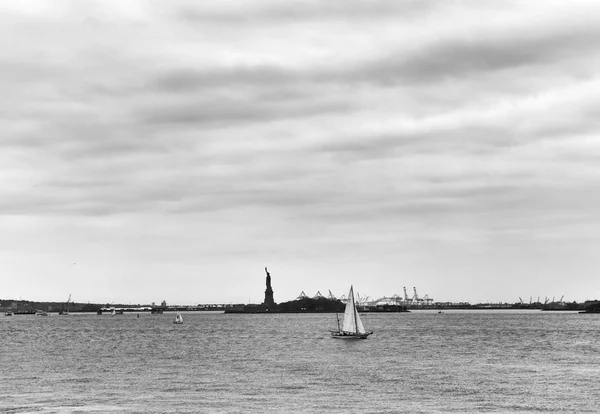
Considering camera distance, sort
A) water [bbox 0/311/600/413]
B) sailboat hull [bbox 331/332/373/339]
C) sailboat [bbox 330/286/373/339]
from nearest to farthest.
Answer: water [bbox 0/311/600/413] → sailboat hull [bbox 331/332/373/339] → sailboat [bbox 330/286/373/339]

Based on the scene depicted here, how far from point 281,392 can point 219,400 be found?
6.81 meters

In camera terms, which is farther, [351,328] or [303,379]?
[351,328]

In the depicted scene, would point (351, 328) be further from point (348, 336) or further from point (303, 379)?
point (303, 379)

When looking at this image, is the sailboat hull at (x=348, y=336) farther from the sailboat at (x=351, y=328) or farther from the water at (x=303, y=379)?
the water at (x=303, y=379)

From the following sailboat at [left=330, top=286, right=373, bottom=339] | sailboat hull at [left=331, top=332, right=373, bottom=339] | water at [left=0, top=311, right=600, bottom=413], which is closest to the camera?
water at [left=0, top=311, right=600, bottom=413]

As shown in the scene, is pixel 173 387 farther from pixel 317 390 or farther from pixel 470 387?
pixel 470 387

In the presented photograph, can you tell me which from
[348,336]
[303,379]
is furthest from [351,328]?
[303,379]

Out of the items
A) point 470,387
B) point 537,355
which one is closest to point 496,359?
point 537,355

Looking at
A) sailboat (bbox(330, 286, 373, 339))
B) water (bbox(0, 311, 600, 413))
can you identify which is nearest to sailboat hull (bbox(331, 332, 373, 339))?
sailboat (bbox(330, 286, 373, 339))

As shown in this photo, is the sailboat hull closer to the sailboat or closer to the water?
the sailboat

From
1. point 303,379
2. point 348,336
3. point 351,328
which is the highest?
point 351,328

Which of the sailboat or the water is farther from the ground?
the sailboat

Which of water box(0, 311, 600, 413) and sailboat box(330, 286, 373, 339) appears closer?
water box(0, 311, 600, 413)

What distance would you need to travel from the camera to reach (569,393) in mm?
68438
